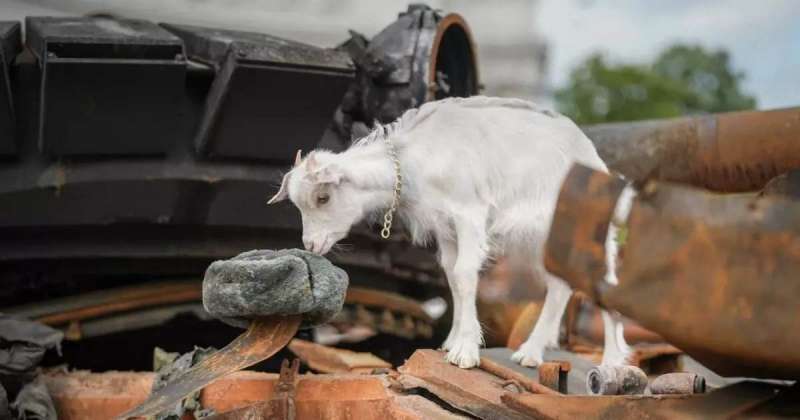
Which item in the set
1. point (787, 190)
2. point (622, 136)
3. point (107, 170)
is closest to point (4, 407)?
point (107, 170)

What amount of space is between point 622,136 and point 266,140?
1343mm

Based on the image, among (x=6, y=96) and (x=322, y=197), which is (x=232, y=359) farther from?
(x=6, y=96)

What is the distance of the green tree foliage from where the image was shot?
65.2 feet

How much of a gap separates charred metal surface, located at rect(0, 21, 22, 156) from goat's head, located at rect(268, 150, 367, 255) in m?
0.81

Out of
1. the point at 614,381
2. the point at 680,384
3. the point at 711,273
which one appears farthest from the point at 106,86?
the point at 711,273

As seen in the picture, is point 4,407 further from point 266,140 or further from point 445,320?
point 445,320

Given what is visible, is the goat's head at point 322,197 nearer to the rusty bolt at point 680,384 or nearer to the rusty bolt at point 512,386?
the rusty bolt at point 512,386

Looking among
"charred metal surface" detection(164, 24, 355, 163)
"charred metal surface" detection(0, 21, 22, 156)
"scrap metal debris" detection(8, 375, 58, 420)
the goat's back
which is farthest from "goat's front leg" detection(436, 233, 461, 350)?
"charred metal surface" detection(0, 21, 22, 156)

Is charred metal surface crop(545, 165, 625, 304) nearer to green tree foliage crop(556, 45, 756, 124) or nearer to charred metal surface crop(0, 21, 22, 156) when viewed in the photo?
charred metal surface crop(0, 21, 22, 156)

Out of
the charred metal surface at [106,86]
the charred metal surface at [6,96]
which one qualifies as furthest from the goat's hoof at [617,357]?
the charred metal surface at [6,96]

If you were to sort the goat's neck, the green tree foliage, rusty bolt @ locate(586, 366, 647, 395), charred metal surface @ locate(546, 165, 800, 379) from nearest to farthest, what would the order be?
charred metal surface @ locate(546, 165, 800, 379) < rusty bolt @ locate(586, 366, 647, 395) < the goat's neck < the green tree foliage

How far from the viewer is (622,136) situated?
395 cm

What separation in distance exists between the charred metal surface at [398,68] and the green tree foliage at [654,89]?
15404 millimetres

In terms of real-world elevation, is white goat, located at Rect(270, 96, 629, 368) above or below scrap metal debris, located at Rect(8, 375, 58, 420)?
above
